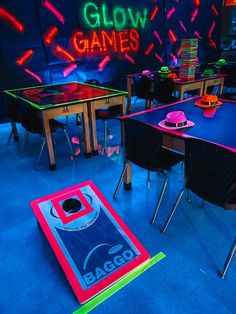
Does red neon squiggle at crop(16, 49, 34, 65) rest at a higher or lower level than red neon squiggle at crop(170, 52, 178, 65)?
higher

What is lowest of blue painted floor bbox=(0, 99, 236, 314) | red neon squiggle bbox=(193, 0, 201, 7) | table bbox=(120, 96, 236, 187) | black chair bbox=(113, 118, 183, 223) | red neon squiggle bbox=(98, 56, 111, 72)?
blue painted floor bbox=(0, 99, 236, 314)

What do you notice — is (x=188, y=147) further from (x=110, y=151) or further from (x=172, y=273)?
(x=110, y=151)

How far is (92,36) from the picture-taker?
16.0 feet

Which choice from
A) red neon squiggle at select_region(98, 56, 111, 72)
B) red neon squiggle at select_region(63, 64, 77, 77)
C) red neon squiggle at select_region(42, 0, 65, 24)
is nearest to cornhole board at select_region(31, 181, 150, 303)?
red neon squiggle at select_region(63, 64, 77, 77)

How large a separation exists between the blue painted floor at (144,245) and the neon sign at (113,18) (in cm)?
346

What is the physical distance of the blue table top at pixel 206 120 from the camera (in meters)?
1.62

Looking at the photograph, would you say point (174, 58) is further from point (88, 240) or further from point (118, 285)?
point (118, 285)

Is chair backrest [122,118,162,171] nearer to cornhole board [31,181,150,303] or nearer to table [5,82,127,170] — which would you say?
cornhole board [31,181,150,303]

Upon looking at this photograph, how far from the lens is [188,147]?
4.93ft

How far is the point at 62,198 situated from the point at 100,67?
153 inches

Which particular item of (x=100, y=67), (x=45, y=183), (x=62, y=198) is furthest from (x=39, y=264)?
(x=100, y=67)

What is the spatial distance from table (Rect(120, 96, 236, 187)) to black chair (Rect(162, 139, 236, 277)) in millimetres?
146

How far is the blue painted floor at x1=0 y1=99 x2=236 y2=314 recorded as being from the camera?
1.34 metres

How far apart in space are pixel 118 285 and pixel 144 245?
1.18 ft
